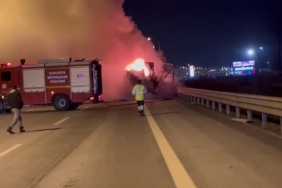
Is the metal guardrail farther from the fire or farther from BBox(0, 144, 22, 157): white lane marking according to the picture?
the fire

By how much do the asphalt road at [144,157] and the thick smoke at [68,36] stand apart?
26417 millimetres

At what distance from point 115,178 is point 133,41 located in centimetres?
3784

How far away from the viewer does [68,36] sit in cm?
4450

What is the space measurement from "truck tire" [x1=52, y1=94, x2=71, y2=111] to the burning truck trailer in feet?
48.1

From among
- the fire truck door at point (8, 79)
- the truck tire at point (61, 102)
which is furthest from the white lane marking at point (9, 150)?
the fire truck door at point (8, 79)

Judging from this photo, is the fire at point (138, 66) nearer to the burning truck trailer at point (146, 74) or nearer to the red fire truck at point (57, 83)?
the burning truck trailer at point (146, 74)


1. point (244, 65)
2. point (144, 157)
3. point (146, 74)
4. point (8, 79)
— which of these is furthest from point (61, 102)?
point (244, 65)

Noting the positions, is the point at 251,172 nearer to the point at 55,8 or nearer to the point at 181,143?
the point at 181,143

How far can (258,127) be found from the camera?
16.3 meters

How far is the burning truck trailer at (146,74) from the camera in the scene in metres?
44.8

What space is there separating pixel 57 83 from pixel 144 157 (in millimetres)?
19801

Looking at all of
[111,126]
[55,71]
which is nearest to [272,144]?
[111,126]

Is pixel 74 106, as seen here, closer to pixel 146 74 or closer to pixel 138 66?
pixel 138 66

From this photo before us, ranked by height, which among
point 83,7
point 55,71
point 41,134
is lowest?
point 41,134
